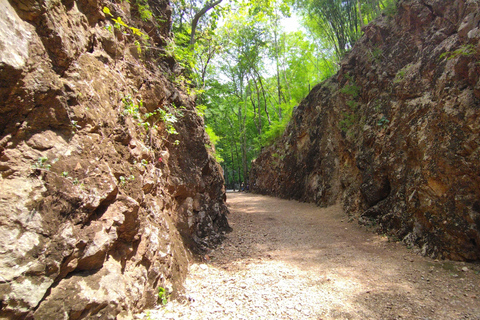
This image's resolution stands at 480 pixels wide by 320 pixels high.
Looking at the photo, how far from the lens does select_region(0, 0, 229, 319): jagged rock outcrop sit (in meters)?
2.11

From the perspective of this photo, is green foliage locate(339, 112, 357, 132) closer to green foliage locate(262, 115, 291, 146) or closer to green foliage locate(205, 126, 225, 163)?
green foliage locate(205, 126, 225, 163)

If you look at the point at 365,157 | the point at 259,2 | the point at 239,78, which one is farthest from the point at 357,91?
the point at 239,78

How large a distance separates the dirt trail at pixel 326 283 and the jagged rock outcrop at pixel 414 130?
35.0 inches

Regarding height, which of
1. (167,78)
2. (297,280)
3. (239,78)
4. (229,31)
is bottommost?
(297,280)

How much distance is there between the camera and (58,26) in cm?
282

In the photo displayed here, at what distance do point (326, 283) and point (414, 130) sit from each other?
4.95 meters

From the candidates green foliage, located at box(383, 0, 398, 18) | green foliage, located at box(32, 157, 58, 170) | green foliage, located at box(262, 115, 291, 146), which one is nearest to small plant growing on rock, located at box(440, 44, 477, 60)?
green foliage, located at box(383, 0, 398, 18)

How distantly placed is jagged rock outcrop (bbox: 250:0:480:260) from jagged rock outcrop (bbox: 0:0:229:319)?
231 inches

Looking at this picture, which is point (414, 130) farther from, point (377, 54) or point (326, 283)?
point (326, 283)

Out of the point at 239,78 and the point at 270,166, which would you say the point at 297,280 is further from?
the point at 239,78

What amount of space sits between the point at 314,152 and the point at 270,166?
5.99 metres

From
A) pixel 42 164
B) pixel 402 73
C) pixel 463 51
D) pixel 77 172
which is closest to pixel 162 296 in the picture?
pixel 77 172

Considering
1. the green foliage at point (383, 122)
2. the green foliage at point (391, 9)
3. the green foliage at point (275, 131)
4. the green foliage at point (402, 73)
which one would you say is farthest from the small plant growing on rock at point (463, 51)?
the green foliage at point (275, 131)

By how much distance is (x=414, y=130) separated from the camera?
6645mm
